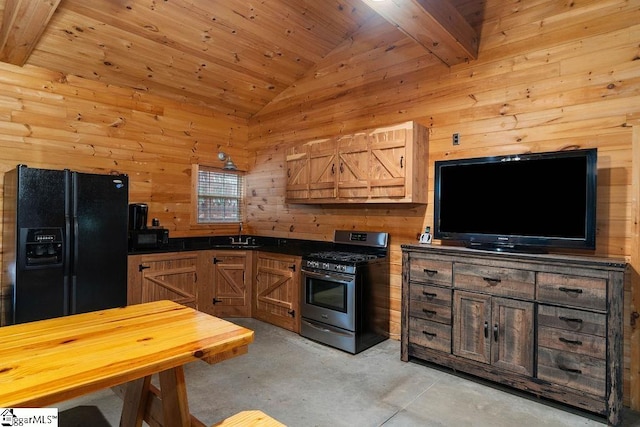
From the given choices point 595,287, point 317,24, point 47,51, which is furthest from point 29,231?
point 595,287

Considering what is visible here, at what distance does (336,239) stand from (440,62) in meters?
2.22

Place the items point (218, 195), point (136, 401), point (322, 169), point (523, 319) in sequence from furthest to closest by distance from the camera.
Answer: point (218, 195) < point (322, 169) < point (523, 319) < point (136, 401)

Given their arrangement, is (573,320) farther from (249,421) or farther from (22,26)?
(22,26)

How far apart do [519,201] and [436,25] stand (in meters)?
1.54

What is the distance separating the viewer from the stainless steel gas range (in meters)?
3.50

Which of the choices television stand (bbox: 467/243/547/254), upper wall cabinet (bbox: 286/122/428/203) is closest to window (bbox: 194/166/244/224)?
upper wall cabinet (bbox: 286/122/428/203)

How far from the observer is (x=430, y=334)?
3135 millimetres

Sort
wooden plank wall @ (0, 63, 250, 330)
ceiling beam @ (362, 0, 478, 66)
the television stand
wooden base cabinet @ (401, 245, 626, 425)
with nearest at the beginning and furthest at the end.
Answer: wooden base cabinet @ (401, 245, 626, 425) < ceiling beam @ (362, 0, 478, 66) < the television stand < wooden plank wall @ (0, 63, 250, 330)

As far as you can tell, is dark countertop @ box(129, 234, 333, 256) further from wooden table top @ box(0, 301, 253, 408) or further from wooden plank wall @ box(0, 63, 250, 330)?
wooden table top @ box(0, 301, 253, 408)

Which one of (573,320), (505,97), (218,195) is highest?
(505,97)

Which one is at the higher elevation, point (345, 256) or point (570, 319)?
point (345, 256)

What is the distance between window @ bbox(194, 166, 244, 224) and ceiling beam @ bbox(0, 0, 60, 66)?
2.20 m

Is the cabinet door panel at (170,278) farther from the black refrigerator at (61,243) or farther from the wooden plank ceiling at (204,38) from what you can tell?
the wooden plank ceiling at (204,38)

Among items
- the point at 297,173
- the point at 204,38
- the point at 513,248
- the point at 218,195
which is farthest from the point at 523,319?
the point at 218,195
